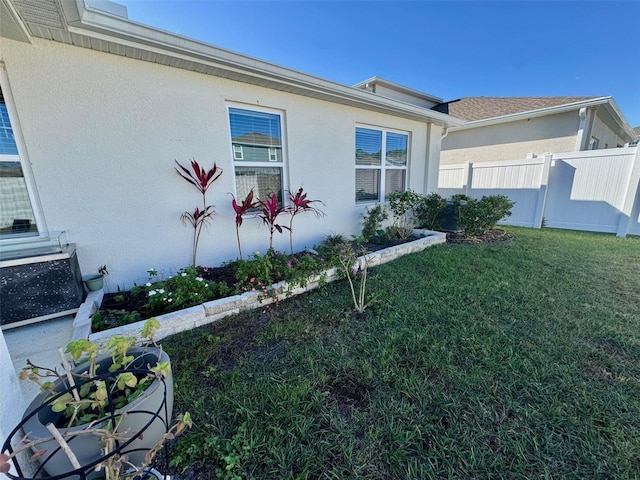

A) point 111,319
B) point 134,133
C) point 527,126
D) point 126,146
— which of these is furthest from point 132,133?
point 527,126

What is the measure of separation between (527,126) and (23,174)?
Result: 12.8m

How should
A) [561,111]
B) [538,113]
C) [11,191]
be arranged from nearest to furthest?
[11,191]
[561,111]
[538,113]

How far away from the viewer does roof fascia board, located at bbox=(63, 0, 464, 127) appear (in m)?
2.31

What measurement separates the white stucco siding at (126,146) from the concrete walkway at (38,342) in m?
0.72

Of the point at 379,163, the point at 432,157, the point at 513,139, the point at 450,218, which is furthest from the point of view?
the point at 513,139

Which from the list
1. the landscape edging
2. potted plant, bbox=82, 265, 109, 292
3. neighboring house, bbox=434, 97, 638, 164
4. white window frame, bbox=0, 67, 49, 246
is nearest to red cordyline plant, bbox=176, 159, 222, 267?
potted plant, bbox=82, 265, 109, 292

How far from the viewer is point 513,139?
9352 mm

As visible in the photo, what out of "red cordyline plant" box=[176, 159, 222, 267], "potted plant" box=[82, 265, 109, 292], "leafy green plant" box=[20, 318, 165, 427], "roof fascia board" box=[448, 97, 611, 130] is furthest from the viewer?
"roof fascia board" box=[448, 97, 611, 130]

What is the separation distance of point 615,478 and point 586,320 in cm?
194

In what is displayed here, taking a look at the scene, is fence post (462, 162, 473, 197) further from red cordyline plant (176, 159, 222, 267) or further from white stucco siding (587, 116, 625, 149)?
red cordyline plant (176, 159, 222, 267)

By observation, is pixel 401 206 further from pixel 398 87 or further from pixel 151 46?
pixel 151 46

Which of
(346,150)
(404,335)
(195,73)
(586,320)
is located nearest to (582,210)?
(586,320)

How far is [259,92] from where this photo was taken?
12.4 feet

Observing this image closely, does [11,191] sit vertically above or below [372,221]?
above
